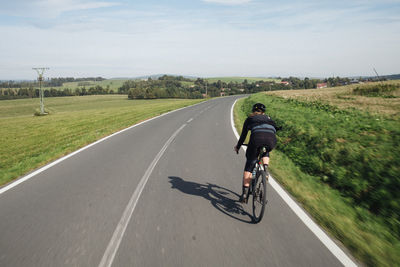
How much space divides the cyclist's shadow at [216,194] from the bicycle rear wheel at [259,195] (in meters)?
0.17

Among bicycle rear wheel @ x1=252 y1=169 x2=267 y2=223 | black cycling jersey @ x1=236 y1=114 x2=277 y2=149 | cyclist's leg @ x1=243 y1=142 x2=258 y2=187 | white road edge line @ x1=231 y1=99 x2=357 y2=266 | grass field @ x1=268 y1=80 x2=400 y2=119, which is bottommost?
white road edge line @ x1=231 y1=99 x2=357 y2=266

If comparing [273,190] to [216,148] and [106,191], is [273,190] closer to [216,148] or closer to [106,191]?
[106,191]

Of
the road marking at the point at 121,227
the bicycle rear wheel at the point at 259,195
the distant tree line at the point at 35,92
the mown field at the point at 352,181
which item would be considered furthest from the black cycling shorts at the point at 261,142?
the distant tree line at the point at 35,92

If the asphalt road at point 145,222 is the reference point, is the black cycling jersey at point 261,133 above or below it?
above

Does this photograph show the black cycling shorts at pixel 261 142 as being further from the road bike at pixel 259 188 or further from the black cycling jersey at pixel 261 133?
the road bike at pixel 259 188

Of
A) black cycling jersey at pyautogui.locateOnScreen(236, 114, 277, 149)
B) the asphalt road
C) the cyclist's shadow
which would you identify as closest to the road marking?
the asphalt road

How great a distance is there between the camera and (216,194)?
17.2 ft

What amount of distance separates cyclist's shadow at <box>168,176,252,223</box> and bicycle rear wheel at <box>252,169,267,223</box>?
17cm

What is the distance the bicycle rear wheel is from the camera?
13.1 ft

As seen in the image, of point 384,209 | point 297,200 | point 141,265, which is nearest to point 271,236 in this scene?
point 297,200

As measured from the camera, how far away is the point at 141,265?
301 centimetres

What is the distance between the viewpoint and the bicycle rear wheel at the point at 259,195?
3.98 metres

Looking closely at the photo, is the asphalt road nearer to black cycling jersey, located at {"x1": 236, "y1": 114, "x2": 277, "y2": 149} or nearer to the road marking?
the road marking

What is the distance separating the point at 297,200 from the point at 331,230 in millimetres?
1105
